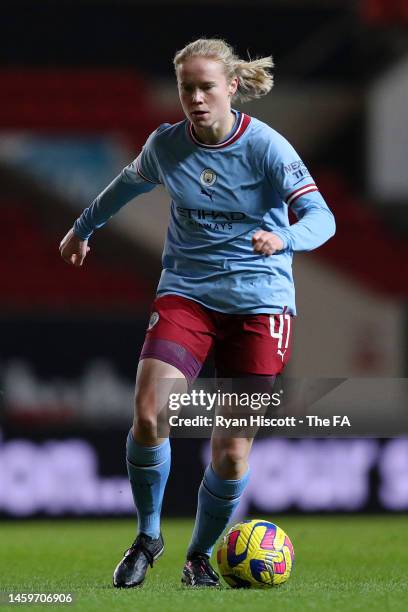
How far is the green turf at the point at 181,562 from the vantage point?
398 cm

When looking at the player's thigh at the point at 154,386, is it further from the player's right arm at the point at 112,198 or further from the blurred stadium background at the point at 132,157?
the blurred stadium background at the point at 132,157

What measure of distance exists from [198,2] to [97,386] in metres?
6.42

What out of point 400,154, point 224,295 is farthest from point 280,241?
point 400,154

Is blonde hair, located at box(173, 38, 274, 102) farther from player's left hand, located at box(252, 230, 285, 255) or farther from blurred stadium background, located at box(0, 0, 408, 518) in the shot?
blurred stadium background, located at box(0, 0, 408, 518)

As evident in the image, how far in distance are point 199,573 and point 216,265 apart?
105cm

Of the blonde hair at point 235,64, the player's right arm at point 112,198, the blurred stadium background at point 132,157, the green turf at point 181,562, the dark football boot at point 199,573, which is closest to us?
the green turf at point 181,562

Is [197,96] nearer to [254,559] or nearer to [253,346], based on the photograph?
[253,346]

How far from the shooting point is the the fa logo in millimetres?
4547

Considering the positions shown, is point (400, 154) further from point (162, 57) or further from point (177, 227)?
point (177, 227)

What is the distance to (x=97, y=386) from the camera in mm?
12711

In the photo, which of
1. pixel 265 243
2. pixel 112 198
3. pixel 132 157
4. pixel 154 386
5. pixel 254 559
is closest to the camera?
pixel 265 243

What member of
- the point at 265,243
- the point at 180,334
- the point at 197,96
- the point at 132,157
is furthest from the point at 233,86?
the point at 132,157

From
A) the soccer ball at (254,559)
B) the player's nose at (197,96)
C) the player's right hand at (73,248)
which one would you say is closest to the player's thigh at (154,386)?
the soccer ball at (254,559)

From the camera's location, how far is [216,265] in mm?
4547
